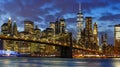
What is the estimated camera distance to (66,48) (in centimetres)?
12131

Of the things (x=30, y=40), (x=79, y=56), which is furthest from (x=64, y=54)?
(x=79, y=56)

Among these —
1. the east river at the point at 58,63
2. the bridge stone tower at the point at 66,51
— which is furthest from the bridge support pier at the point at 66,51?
the east river at the point at 58,63

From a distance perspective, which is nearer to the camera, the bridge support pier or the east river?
the east river

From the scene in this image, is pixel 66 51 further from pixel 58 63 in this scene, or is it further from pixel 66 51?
pixel 58 63

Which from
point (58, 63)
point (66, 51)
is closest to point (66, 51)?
point (66, 51)

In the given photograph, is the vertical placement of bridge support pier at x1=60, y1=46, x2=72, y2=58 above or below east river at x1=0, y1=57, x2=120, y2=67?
above

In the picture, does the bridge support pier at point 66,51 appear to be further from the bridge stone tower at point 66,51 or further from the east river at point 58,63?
the east river at point 58,63

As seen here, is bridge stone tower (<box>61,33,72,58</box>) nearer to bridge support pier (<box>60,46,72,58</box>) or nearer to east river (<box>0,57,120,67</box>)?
bridge support pier (<box>60,46,72,58</box>)

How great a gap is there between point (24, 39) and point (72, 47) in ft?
65.0

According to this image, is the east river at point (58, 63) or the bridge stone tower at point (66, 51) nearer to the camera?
the east river at point (58, 63)

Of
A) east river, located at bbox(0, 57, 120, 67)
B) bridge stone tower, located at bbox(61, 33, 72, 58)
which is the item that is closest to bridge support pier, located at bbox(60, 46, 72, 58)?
bridge stone tower, located at bbox(61, 33, 72, 58)

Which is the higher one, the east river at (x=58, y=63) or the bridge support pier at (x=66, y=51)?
the bridge support pier at (x=66, y=51)

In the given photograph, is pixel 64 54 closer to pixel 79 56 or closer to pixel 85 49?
pixel 85 49

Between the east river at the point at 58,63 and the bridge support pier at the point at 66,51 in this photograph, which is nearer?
the east river at the point at 58,63
